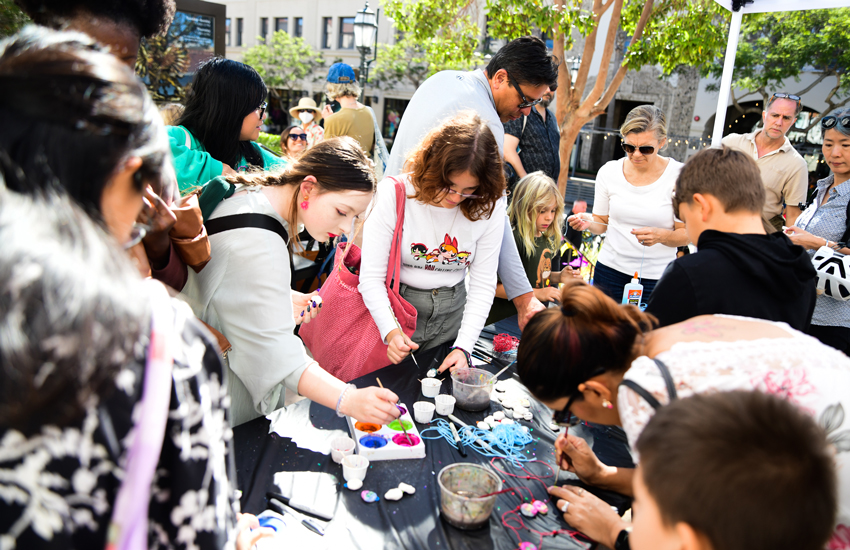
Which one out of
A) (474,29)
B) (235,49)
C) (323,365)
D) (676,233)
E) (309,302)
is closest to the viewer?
(309,302)

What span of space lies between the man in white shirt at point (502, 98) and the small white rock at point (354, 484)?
1.31 metres

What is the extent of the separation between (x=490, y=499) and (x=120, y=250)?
991 mm

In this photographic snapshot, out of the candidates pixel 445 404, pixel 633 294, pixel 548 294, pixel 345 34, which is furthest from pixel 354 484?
pixel 345 34

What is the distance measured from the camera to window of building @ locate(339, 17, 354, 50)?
2320 cm

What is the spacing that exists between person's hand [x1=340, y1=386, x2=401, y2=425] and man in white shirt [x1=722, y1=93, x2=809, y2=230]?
11.5 ft

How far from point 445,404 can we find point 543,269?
1628mm

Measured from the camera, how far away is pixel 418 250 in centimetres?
213

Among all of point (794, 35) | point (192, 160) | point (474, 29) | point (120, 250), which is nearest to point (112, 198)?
point (120, 250)

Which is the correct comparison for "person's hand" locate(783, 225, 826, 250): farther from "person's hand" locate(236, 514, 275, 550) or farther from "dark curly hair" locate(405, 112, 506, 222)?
"person's hand" locate(236, 514, 275, 550)

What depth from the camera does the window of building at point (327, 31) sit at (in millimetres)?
23536

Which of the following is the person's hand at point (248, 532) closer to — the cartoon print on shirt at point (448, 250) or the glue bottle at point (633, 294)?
the cartoon print on shirt at point (448, 250)

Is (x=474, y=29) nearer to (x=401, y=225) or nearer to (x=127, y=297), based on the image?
(x=401, y=225)

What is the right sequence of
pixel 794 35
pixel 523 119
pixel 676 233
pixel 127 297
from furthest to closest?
pixel 794 35 → pixel 523 119 → pixel 676 233 → pixel 127 297

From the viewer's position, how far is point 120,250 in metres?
0.60
